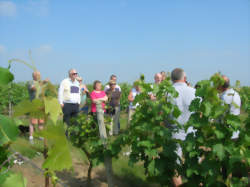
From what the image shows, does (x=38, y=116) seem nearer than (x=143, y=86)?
Yes

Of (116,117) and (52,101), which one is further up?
(52,101)

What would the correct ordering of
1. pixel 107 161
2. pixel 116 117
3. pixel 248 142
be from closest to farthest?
pixel 248 142 < pixel 107 161 < pixel 116 117

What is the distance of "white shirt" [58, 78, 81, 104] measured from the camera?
5.57 m

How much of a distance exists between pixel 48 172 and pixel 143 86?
165 centimetres

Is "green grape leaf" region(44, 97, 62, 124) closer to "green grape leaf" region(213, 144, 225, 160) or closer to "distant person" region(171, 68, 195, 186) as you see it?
"green grape leaf" region(213, 144, 225, 160)

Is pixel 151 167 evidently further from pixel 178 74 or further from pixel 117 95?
pixel 117 95

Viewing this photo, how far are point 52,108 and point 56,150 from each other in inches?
3.9

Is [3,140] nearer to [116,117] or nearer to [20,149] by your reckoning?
[20,149]

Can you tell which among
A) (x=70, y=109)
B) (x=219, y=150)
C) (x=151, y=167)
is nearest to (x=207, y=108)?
(x=219, y=150)

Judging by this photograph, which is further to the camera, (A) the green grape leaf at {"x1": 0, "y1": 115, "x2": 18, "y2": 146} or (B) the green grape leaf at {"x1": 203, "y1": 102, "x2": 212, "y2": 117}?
(B) the green grape leaf at {"x1": 203, "y1": 102, "x2": 212, "y2": 117}

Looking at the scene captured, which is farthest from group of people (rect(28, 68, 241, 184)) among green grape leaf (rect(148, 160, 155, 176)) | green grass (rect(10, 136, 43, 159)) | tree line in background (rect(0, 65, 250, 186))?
green grass (rect(10, 136, 43, 159))

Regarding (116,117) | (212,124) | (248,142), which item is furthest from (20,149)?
(116,117)

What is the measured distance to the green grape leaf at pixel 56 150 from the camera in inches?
20.6

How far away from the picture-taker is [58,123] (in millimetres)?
552
